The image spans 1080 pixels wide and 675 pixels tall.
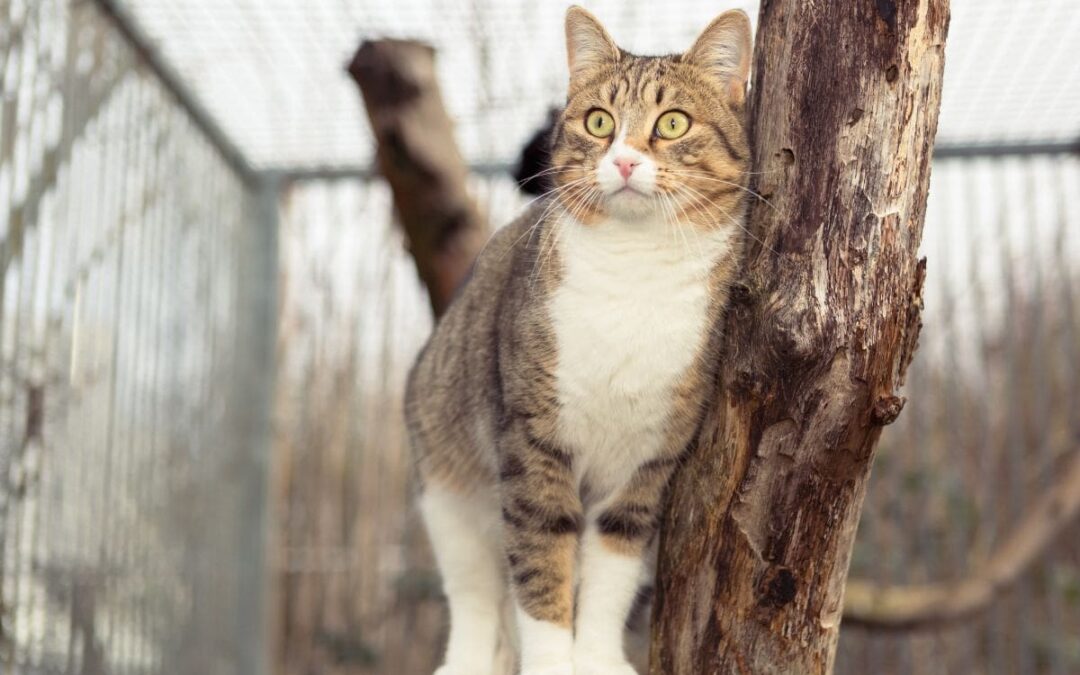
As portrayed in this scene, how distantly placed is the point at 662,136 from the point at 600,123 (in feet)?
0.48

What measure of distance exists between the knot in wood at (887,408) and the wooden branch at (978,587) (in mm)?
2261

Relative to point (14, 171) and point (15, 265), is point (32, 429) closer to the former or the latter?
point (15, 265)

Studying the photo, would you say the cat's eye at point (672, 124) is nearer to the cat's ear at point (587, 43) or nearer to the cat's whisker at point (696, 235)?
the cat's whisker at point (696, 235)

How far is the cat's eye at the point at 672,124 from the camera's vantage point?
209cm

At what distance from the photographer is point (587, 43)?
232 cm

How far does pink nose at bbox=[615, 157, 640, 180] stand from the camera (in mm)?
2004

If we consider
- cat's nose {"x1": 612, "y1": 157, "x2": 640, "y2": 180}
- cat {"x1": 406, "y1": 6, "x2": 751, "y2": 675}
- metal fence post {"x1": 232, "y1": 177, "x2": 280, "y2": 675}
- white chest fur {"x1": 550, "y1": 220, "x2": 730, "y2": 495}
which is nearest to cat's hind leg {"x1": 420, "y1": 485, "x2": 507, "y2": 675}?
cat {"x1": 406, "y1": 6, "x2": 751, "y2": 675}

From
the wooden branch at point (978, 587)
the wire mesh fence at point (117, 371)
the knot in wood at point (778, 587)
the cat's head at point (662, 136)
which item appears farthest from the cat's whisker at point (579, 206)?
the wooden branch at point (978, 587)

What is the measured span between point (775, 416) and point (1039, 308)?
326 centimetres

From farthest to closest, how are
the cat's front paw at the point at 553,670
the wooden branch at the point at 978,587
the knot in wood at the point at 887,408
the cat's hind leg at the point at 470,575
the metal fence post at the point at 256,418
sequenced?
the metal fence post at the point at 256,418, the wooden branch at the point at 978,587, the cat's hind leg at the point at 470,575, the cat's front paw at the point at 553,670, the knot in wood at the point at 887,408

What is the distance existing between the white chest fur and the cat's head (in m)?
0.06

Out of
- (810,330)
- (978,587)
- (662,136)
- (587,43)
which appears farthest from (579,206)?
(978,587)

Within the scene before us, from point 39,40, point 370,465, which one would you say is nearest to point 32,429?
point 39,40

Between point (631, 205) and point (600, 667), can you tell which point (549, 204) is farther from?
point (600, 667)
